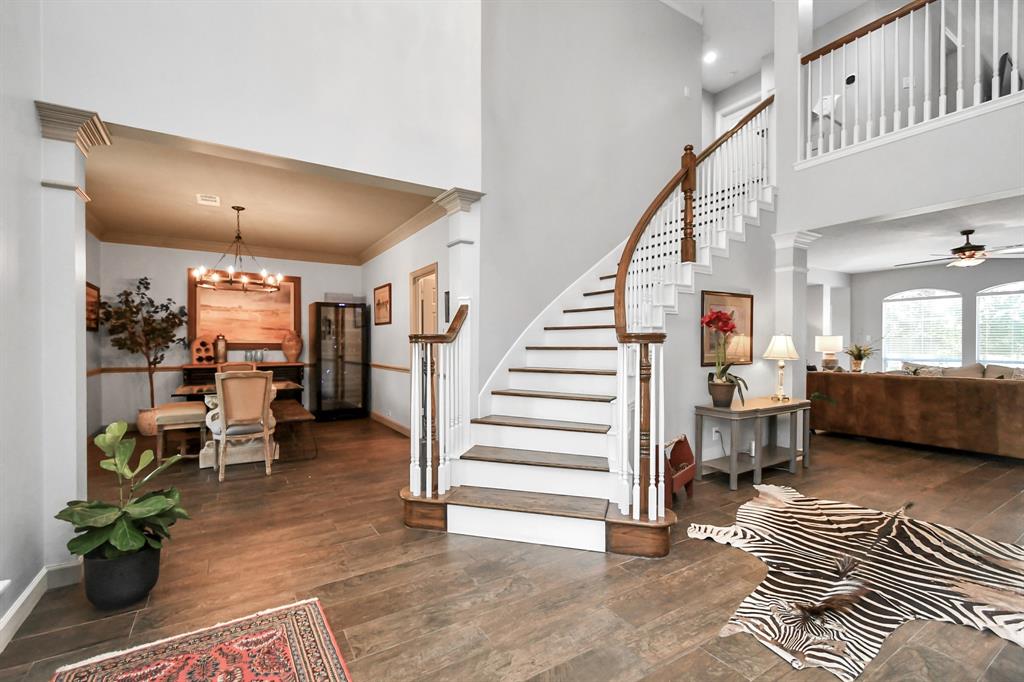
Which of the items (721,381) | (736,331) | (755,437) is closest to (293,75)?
(721,381)

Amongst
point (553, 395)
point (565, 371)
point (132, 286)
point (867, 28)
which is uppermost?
point (867, 28)

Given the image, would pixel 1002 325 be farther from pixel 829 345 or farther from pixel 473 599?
pixel 473 599

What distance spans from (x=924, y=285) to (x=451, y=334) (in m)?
9.96

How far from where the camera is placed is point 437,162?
365 cm

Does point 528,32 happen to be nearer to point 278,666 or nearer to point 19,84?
point 19,84

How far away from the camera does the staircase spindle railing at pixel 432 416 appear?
3184 mm

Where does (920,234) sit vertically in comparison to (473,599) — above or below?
above

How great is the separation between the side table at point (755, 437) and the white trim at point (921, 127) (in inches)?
93.5

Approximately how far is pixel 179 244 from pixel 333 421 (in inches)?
135

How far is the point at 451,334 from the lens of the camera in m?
3.39

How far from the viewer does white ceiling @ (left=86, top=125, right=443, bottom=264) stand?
369 centimetres

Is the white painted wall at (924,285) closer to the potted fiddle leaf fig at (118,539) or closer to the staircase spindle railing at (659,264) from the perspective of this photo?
the staircase spindle railing at (659,264)

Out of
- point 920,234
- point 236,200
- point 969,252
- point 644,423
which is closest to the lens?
point 644,423

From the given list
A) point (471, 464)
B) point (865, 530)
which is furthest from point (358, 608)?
point (865, 530)
